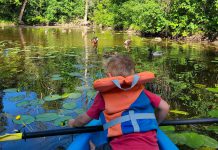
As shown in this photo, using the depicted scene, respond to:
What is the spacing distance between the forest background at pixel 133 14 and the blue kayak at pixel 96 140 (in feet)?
49.5

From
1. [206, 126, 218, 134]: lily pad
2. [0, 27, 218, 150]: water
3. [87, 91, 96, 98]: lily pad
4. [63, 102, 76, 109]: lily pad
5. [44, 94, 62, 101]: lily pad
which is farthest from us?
[87, 91, 96, 98]: lily pad

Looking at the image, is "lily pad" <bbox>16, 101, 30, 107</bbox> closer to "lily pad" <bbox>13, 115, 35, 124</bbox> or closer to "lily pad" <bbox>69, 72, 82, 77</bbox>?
"lily pad" <bbox>13, 115, 35, 124</bbox>

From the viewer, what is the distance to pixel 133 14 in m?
26.2

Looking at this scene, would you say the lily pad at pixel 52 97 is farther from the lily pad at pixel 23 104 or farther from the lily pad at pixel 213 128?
the lily pad at pixel 213 128

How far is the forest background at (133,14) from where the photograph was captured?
60.0 ft

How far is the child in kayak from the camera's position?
2379mm

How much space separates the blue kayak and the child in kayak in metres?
0.32

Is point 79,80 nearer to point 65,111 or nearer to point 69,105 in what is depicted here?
point 69,105

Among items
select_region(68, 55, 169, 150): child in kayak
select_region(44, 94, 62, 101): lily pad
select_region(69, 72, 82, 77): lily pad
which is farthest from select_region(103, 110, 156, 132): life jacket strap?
select_region(69, 72, 82, 77): lily pad

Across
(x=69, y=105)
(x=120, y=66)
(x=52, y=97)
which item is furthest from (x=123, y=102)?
(x=52, y=97)

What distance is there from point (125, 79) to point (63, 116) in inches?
99.3

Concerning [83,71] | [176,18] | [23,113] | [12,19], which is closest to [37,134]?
[23,113]

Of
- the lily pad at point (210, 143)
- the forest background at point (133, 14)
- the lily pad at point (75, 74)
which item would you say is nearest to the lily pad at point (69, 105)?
the lily pad at point (210, 143)

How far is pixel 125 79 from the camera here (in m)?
2.39
